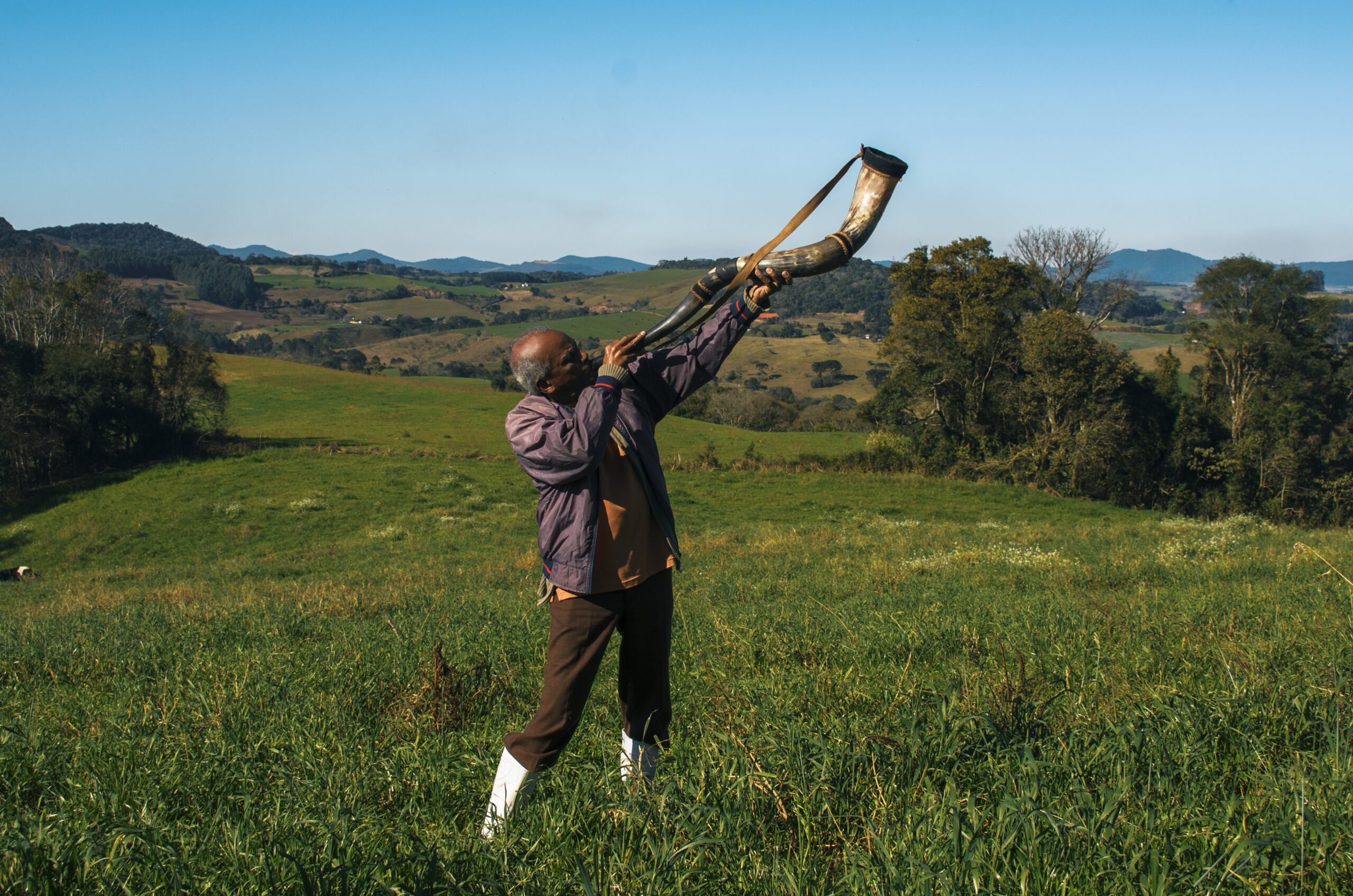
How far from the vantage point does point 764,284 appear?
352cm

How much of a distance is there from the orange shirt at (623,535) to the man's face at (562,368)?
0.29m

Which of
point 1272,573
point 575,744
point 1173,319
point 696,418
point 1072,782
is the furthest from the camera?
Answer: point 1173,319

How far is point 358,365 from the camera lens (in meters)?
83.6

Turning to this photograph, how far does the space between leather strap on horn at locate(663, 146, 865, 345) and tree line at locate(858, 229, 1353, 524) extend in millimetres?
34460

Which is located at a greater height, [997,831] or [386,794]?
[997,831]

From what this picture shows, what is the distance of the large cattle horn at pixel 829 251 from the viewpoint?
138 inches

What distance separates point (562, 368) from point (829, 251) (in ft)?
4.27

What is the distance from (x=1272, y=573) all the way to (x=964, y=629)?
15.4 feet

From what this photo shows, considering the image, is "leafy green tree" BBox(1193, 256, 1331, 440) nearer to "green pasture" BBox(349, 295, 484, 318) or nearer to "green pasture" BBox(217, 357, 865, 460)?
"green pasture" BBox(217, 357, 865, 460)

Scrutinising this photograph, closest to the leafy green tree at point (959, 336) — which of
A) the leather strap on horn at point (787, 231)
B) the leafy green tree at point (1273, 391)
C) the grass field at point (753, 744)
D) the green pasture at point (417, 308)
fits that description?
the leafy green tree at point (1273, 391)

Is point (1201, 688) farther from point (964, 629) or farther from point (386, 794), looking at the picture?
point (386, 794)

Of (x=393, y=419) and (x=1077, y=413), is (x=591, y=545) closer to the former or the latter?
(x=1077, y=413)

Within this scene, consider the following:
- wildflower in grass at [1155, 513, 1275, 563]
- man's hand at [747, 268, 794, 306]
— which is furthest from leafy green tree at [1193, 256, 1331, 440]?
man's hand at [747, 268, 794, 306]

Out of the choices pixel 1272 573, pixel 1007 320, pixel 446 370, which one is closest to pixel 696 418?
pixel 1007 320
